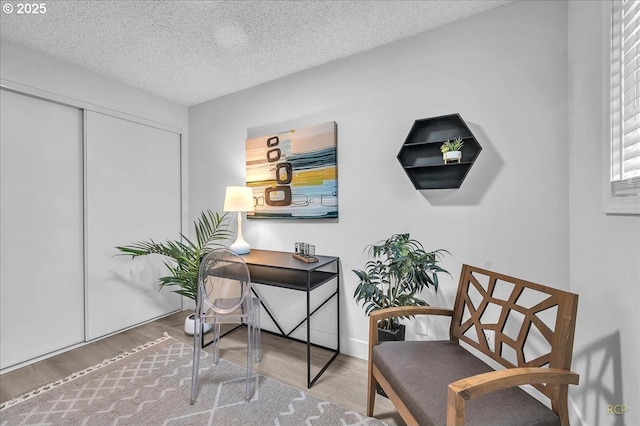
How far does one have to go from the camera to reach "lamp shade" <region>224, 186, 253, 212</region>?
2494 mm

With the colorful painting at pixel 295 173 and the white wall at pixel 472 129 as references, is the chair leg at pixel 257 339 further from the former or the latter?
the colorful painting at pixel 295 173

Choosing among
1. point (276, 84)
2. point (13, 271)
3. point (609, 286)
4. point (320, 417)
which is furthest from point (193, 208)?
point (609, 286)

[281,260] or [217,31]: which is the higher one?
[217,31]

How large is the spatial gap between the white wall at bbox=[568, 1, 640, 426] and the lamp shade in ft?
7.50

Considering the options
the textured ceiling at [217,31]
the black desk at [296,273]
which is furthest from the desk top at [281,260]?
the textured ceiling at [217,31]

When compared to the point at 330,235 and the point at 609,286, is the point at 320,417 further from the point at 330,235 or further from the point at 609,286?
the point at 609,286

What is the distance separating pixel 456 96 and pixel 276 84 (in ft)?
5.33

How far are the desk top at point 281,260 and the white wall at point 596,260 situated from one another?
1466 mm

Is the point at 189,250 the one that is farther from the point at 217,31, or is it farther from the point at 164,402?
the point at 217,31

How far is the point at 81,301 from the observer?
250 cm

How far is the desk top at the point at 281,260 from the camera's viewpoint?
1999 mm

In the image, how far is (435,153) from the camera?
1.97 meters

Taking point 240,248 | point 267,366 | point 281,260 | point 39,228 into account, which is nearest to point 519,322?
point 281,260

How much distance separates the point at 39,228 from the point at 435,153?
3177 mm
